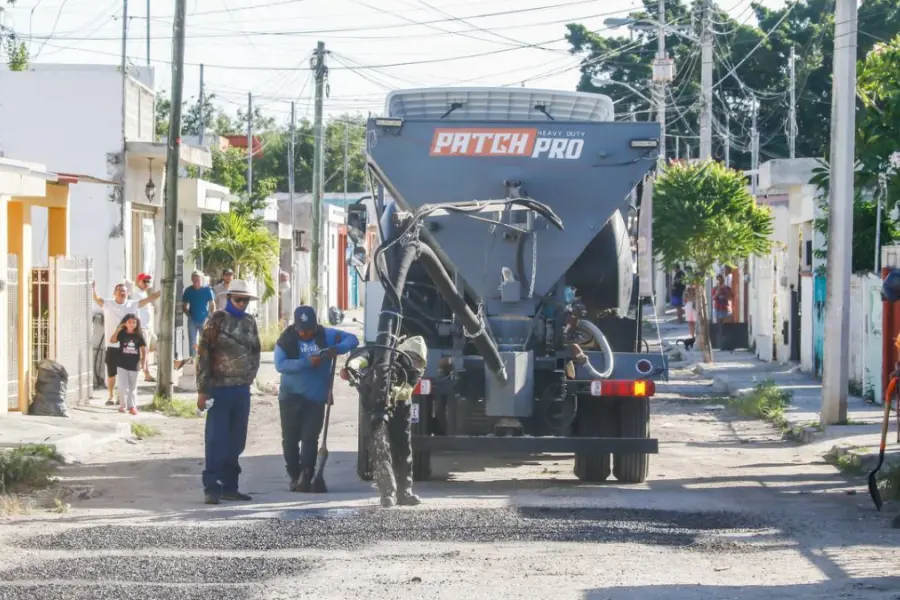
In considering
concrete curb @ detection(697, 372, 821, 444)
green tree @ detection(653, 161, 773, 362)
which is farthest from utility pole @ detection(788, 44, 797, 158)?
concrete curb @ detection(697, 372, 821, 444)

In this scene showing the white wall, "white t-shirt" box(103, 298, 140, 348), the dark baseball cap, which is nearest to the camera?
the dark baseball cap

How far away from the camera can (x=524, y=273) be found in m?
13.3

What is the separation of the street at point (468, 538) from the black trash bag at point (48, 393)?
3.37 meters

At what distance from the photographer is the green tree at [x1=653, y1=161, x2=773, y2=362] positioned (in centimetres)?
2930

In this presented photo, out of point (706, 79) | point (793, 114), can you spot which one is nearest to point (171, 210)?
point (706, 79)

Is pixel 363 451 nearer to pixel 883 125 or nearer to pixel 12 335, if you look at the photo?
pixel 883 125

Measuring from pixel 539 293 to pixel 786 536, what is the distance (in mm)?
3642

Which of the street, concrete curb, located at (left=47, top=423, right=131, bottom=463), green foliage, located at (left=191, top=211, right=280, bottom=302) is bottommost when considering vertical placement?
the street

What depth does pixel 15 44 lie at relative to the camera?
47.9 ft

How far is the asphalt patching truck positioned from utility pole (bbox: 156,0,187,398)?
7.53 metres

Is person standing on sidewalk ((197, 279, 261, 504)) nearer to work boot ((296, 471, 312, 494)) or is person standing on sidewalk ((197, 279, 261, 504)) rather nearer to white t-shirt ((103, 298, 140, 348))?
work boot ((296, 471, 312, 494))

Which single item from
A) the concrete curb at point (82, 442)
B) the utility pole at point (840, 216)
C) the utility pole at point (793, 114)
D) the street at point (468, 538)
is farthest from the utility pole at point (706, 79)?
the street at point (468, 538)

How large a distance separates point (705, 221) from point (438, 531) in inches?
777

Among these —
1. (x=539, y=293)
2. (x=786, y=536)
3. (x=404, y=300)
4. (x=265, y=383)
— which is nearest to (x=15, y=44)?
(x=404, y=300)
